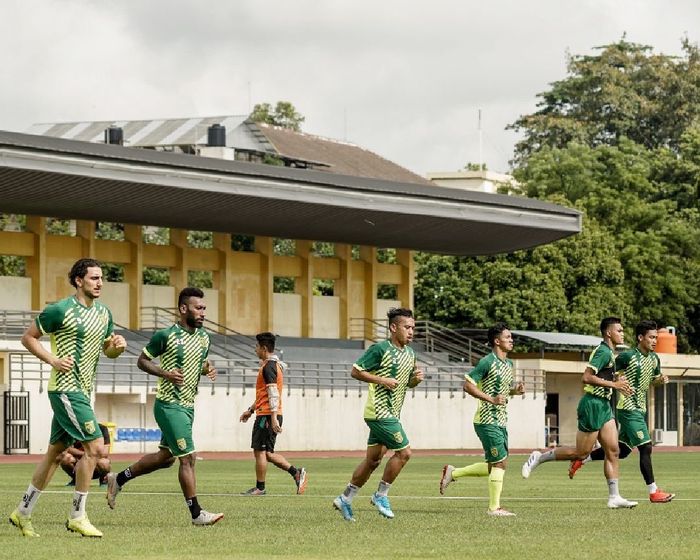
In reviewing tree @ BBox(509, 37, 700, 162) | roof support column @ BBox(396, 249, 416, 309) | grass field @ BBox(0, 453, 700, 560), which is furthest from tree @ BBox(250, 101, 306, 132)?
grass field @ BBox(0, 453, 700, 560)

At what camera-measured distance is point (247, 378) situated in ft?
168

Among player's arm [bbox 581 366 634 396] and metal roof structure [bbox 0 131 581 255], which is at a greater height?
metal roof structure [bbox 0 131 581 255]

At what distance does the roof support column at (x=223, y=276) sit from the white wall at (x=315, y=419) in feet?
27.5

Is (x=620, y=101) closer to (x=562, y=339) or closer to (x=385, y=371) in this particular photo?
(x=562, y=339)

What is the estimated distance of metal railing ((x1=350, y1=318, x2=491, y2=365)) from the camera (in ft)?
205

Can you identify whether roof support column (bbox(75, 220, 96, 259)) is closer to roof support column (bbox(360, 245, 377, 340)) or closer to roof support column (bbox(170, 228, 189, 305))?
roof support column (bbox(170, 228, 189, 305))

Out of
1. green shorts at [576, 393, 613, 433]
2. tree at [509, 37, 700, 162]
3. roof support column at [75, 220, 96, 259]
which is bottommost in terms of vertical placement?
green shorts at [576, 393, 613, 433]

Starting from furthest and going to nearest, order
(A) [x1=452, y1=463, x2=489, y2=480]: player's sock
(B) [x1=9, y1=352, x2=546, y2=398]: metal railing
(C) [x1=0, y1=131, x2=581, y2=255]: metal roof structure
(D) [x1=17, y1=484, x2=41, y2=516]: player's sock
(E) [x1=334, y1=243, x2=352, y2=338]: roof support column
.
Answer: (E) [x1=334, y1=243, x2=352, y2=338]: roof support column, (C) [x1=0, y1=131, x2=581, y2=255]: metal roof structure, (B) [x1=9, y1=352, x2=546, y2=398]: metal railing, (A) [x1=452, y1=463, x2=489, y2=480]: player's sock, (D) [x1=17, y1=484, x2=41, y2=516]: player's sock

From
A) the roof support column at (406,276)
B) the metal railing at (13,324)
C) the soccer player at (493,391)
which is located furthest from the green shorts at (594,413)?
the roof support column at (406,276)

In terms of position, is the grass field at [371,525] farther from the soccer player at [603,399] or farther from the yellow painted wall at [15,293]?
the yellow painted wall at [15,293]

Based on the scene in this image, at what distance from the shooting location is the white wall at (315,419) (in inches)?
1831

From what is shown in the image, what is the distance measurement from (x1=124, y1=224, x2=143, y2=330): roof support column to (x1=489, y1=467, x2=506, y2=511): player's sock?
131 ft

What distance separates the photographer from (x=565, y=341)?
63469 mm

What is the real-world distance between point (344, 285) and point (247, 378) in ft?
45.7
